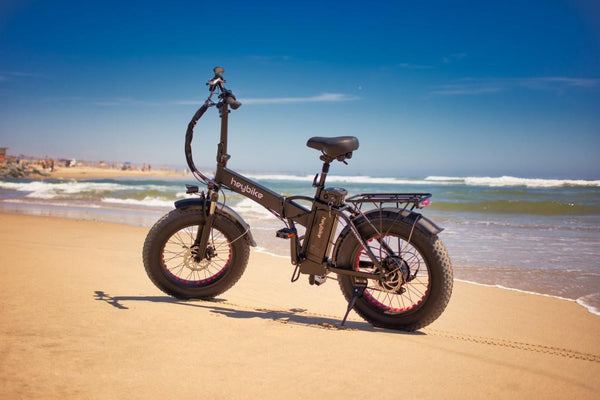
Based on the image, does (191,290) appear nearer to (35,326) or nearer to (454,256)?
(35,326)

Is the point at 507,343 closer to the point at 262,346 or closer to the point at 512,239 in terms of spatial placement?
the point at 262,346

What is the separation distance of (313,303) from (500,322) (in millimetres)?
1650

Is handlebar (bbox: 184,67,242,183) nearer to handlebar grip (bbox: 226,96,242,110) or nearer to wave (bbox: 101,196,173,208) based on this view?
handlebar grip (bbox: 226,96,242,110)

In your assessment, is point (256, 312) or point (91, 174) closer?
point (256, 312)

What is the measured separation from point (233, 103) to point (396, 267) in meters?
1.92

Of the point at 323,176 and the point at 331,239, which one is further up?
the point at 323,176

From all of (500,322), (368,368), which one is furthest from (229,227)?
(500,322)

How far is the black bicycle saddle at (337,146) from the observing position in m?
3.49

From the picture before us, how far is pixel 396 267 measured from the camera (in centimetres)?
331

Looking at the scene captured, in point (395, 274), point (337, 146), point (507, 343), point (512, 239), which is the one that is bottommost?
point (507, 343)

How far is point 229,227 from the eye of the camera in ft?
12.9

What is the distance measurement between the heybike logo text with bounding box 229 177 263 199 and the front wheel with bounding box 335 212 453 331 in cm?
83

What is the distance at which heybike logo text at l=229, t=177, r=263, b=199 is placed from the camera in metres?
3.87

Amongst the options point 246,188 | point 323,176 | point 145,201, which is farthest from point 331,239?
point 145,201
